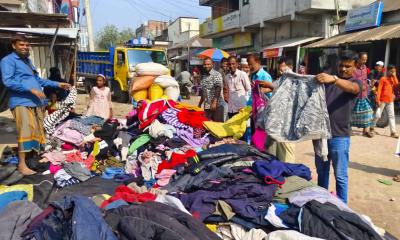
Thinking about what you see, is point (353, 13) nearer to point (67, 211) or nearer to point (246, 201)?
point (246, 201)

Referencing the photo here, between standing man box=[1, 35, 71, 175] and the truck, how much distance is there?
8.87m

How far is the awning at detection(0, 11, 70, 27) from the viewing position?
634 cm

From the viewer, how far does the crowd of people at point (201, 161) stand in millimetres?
2281

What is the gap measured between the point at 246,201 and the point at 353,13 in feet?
46.9

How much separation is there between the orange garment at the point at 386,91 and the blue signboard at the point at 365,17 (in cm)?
663

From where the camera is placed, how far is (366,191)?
4.53 metres

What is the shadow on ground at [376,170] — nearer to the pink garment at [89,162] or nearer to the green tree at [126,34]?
the pink garment at [89,162]

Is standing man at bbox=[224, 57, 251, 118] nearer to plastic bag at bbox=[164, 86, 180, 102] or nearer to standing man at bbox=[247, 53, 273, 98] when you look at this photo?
standing man at bbox=[247, 53, 273, 98]

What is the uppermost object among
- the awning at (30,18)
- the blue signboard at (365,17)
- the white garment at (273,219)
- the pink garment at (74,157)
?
the blue signboard at (365,17)

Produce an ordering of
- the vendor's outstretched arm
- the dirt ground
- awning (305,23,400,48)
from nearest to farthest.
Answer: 1. the vendor's outstretched arm
2. the dirt ground
3. awning (305,23,400,48)

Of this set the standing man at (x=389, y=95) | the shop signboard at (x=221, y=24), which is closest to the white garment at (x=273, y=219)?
the standing man at (x=389, y=95)

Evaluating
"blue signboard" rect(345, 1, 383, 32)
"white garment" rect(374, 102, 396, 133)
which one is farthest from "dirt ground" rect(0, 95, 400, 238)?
"blue signboard" rect(345, 1, 383, 32)

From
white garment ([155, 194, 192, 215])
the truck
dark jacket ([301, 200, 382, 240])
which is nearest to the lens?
dark jacket ([301, 200, 382, 240])

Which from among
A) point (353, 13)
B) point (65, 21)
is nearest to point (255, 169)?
point (65, 21)
